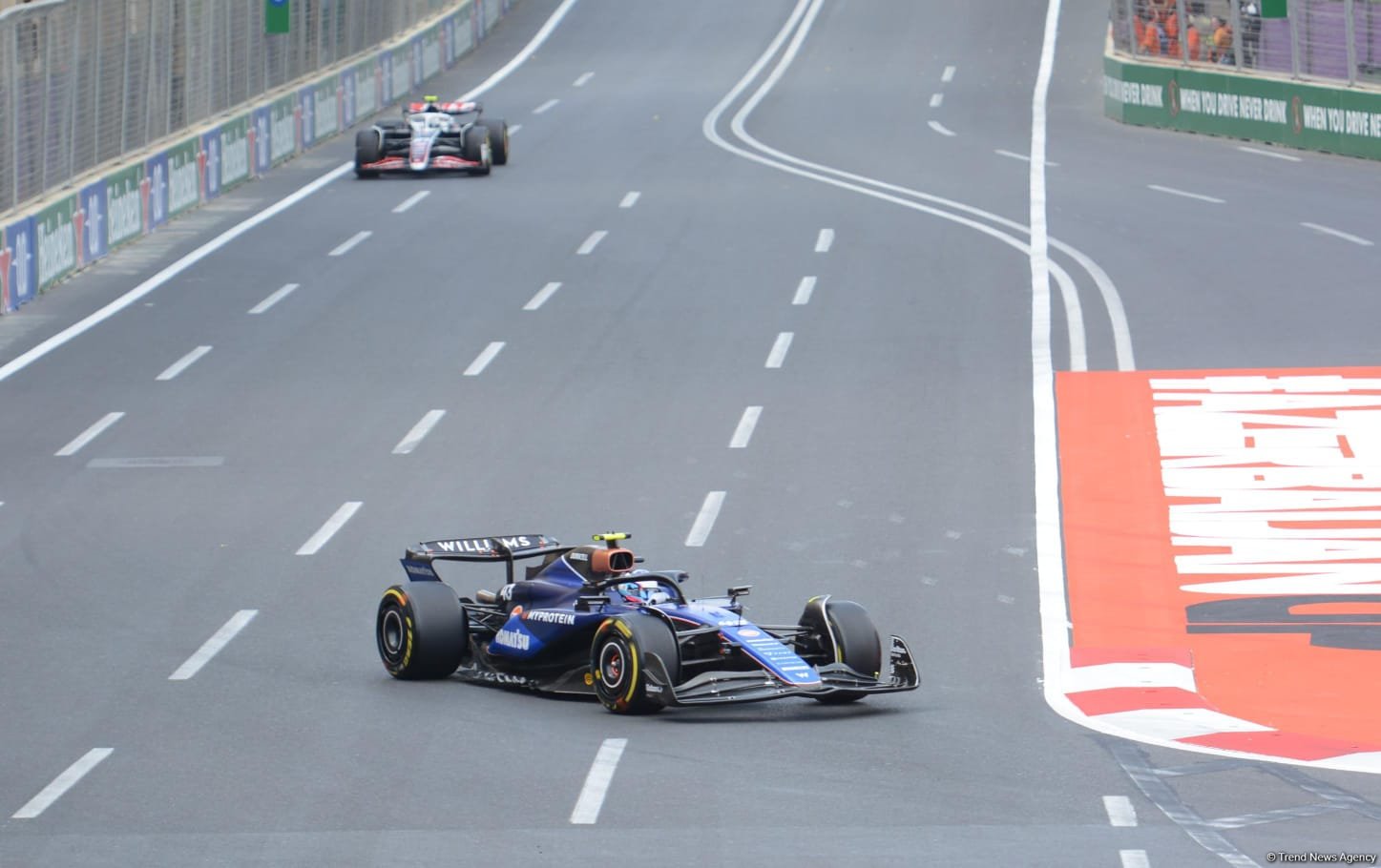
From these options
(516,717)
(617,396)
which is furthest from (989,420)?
(516,717)

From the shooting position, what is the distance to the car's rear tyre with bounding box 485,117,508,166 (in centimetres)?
4034

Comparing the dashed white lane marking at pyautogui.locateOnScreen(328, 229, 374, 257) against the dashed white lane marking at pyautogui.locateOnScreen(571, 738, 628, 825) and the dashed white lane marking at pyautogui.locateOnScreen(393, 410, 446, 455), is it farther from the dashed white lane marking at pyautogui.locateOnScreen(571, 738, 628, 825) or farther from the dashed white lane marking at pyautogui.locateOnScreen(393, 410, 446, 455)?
the dashed white lane marking at pyautogui.locateOnScreen(571, 738, 628, 825)

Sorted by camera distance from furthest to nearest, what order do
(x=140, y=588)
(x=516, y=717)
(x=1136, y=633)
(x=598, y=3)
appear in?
(x=598, y=3) → (x=140, y=588) → (x=1136, y=633) → (x=516, y=717)

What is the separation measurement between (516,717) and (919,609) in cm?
433

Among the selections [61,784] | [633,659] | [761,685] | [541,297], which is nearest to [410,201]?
[541,297]

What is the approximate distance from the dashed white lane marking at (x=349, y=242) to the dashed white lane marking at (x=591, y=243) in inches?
136

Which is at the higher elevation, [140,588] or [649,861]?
[649,861]

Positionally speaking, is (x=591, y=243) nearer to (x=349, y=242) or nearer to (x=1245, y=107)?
(x=349, y=242)

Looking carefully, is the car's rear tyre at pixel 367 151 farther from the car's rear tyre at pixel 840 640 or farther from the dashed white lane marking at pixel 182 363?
the car's rear tyre at pixel 840 640

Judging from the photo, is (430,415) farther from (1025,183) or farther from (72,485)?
(1025,183)

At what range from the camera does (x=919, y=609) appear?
1733cm

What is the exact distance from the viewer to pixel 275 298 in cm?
3023

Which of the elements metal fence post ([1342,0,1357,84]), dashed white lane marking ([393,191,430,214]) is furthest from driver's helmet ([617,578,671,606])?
metal fence post ([1342,0,1357,84])

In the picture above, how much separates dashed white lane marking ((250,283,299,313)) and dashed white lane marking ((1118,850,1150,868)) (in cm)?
2067
